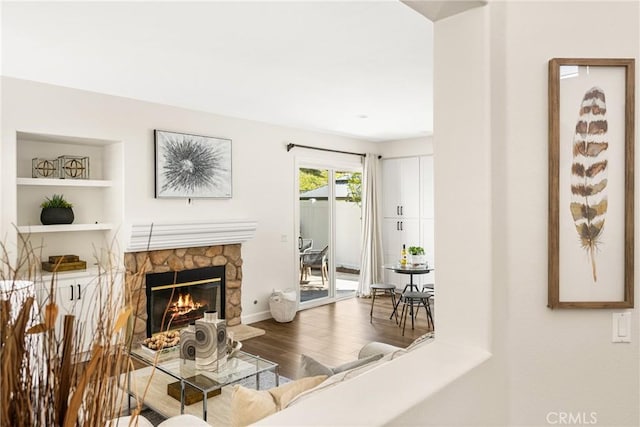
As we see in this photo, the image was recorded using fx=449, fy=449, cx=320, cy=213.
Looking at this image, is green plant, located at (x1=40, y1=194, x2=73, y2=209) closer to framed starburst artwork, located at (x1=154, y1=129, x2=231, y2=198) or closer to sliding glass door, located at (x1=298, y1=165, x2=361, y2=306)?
framed starburst artwork, located at (x1=154, y1=129, x2=231, y2=198)

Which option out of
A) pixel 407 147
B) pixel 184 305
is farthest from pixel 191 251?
pixel 407 147

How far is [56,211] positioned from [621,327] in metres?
4.26

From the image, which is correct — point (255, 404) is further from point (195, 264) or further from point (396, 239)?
point (396, 239)

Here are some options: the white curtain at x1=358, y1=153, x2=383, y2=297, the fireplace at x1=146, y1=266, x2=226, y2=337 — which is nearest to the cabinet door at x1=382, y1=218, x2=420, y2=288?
the white curtain at x1=358, y1=153, x2=383, y2=297

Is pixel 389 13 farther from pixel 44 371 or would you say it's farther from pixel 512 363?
pixel 44 371

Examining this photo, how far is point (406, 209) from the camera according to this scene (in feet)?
24.2

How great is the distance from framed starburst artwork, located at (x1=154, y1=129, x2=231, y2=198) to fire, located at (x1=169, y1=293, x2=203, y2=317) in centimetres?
118

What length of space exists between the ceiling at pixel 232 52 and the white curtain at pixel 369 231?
255cm

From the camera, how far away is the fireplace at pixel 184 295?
477cm

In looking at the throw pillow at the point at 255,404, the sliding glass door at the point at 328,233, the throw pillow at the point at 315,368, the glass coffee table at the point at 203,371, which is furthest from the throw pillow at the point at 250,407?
the sliding glass door at the point at 328,233

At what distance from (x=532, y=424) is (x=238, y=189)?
4.46 metres

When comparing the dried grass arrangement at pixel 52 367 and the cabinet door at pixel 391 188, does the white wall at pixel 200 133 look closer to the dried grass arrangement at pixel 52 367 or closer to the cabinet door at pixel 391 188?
the cabinet door at pixel 391 188

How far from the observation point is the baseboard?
5653 millimetres

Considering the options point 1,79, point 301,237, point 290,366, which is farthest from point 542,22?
point 301,237
